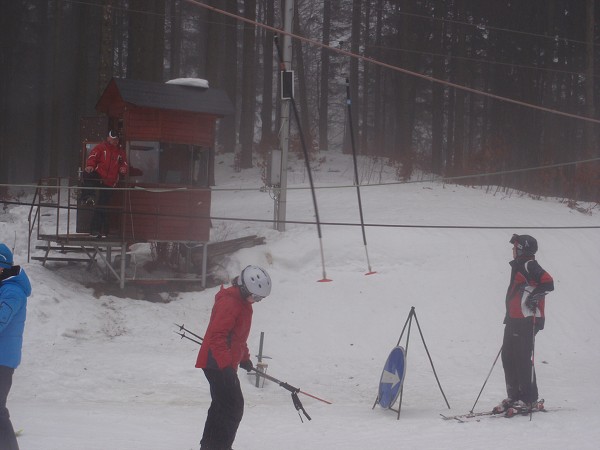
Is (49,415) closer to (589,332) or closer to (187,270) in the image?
(187,270)

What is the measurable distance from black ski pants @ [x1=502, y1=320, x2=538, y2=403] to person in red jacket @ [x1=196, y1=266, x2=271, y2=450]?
3739 millimetres

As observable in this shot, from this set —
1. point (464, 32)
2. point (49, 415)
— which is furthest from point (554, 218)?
point (464, 32)

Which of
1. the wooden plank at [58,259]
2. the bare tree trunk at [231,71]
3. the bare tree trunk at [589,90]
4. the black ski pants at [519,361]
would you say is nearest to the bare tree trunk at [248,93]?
the bare tree trunk at [231,71]

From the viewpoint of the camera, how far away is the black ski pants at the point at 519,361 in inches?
342

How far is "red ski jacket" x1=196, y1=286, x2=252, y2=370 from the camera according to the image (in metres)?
6.35

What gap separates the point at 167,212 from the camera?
13789 millimetres

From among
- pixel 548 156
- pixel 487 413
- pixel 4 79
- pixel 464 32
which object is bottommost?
pixel 487 413

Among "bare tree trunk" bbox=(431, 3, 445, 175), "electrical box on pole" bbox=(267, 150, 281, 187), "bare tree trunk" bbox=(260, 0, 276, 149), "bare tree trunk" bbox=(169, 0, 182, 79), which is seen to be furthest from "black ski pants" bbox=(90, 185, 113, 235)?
"bare tree trunk" bbox=(169, 0, 182, 79)

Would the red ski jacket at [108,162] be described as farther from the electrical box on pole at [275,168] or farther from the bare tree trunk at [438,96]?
the bare tree trunk at [438,96]

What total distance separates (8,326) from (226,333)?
1.78 m

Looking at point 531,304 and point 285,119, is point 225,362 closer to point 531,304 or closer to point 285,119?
point 531,304

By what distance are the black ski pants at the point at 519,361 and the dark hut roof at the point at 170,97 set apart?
720 centimetres

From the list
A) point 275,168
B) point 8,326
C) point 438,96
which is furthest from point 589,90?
point 8,326

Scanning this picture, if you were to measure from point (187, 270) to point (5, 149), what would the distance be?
76.9 feet
